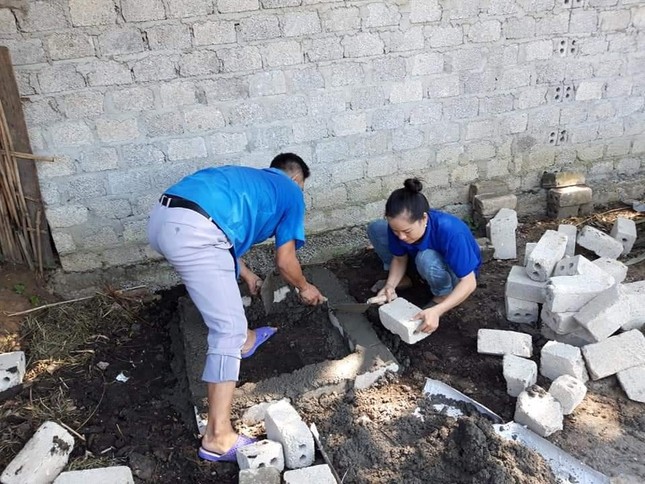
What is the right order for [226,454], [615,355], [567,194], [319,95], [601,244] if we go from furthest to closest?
[567,194], [601,244], [319,95], [615,355], [226,454]

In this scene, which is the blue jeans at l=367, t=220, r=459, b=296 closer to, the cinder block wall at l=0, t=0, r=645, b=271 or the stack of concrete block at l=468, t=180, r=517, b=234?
the cinder block wall at l=0, t=0, r=645, b=271

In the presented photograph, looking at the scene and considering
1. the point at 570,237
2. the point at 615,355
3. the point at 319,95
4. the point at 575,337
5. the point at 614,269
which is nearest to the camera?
the point at 615,355

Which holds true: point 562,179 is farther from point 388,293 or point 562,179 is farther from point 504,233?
point 388,293

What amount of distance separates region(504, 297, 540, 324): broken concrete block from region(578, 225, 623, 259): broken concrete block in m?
1.03

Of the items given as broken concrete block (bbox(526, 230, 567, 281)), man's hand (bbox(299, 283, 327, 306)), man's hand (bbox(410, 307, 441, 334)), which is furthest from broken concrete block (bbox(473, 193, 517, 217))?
man's hand (bbox(299, 283, 327, 306))

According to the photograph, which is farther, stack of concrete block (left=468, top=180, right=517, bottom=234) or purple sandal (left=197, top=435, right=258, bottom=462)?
stack of concrete block (left=468, top=180, right=517, bottom=234)

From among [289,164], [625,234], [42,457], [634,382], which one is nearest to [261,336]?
[289,164]

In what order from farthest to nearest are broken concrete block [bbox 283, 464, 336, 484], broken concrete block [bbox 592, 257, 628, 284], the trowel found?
1. broken concrete block [bbox 592, 257, 628, 284]
2. the trowel
3. broken concrete block [bbox 283, 464, 336, 484]

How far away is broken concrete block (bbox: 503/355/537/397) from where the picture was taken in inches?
133

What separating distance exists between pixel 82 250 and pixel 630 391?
391 centimetres

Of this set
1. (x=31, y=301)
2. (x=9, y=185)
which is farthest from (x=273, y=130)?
(x=31, y=301)

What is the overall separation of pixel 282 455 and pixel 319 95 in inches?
107

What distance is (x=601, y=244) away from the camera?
468 cm

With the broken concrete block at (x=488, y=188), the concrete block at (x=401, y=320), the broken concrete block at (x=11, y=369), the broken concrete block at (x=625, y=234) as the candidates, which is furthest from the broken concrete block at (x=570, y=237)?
the broken concrete block at (x=11, y=369)
